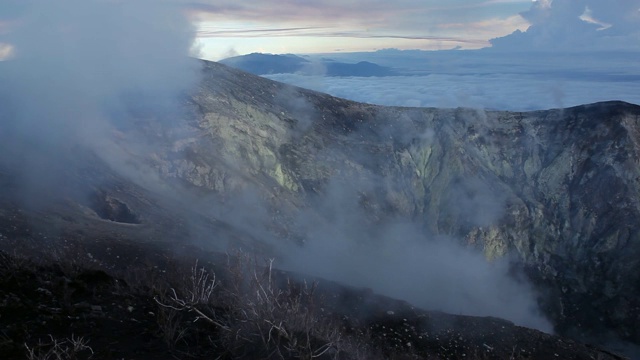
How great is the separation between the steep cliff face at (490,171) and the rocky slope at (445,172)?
104 mm

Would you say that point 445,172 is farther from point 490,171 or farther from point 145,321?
point 145,321

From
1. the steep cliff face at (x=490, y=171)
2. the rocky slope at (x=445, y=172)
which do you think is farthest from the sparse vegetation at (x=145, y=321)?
the steep cliff face at (x=490, y=171)

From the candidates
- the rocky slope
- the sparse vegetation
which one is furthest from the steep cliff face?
the sparse vegetation

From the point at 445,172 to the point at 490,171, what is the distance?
436cm

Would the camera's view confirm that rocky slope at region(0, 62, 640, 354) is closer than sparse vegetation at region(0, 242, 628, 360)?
No

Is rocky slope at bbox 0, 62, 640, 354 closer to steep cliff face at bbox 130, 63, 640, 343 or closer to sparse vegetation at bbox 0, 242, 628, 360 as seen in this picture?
steep cliff face at bbox 130, 63, 640, 343

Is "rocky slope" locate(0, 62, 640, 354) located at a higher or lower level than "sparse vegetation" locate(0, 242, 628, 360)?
lower

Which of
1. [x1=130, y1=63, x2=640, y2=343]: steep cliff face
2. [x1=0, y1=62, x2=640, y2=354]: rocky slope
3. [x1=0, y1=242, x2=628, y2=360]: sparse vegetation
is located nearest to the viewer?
[x1=0, y1=242, x2=628, y2=360]: sparse vegetation

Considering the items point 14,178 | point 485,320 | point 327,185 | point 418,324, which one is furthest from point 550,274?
point 14,178

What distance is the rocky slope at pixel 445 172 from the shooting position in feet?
103

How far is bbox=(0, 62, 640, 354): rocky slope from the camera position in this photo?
31.3 metres

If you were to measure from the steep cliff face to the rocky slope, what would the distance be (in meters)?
0.10

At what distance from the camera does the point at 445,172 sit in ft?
144

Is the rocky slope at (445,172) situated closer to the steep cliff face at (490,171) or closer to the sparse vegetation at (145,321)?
the steep cliff face at (490,171)
